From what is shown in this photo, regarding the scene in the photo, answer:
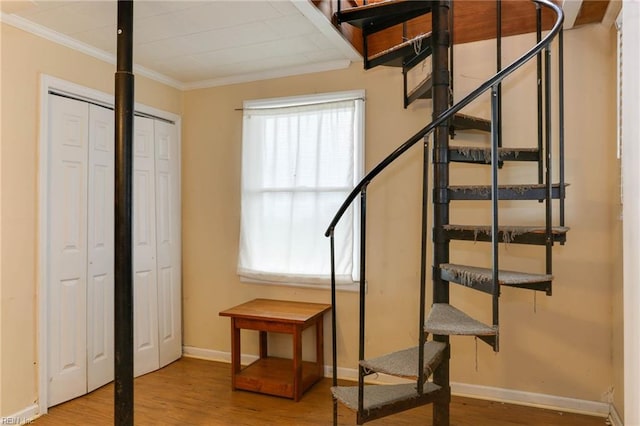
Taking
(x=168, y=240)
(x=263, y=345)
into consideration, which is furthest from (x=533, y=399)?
(x=168, y=240)

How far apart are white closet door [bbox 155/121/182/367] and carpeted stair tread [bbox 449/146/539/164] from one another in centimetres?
261

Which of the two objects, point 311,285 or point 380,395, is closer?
point 380,395

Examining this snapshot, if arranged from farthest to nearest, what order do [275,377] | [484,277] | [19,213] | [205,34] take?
[275,377] < [205,34] < [19,213] < [484,277]

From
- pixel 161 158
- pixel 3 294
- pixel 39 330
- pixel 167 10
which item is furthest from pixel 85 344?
pixel 167 10

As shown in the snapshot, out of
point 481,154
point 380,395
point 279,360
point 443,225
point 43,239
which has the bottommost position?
point 279,360

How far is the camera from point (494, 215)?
1.90 meters

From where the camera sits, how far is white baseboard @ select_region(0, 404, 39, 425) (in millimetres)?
2576

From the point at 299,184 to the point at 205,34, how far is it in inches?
53.5

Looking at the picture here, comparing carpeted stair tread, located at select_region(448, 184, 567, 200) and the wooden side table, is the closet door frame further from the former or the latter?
carpeted stair tread, located at select_region(448, 184, 567, 200)

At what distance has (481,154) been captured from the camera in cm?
237

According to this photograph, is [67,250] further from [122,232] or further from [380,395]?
[380,395]

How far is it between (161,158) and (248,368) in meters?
2.02

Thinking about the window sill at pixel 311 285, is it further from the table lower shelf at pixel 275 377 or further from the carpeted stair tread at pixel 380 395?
the carpeted stair tread at pixel 380 395

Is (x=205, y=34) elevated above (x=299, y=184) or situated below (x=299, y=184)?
above
